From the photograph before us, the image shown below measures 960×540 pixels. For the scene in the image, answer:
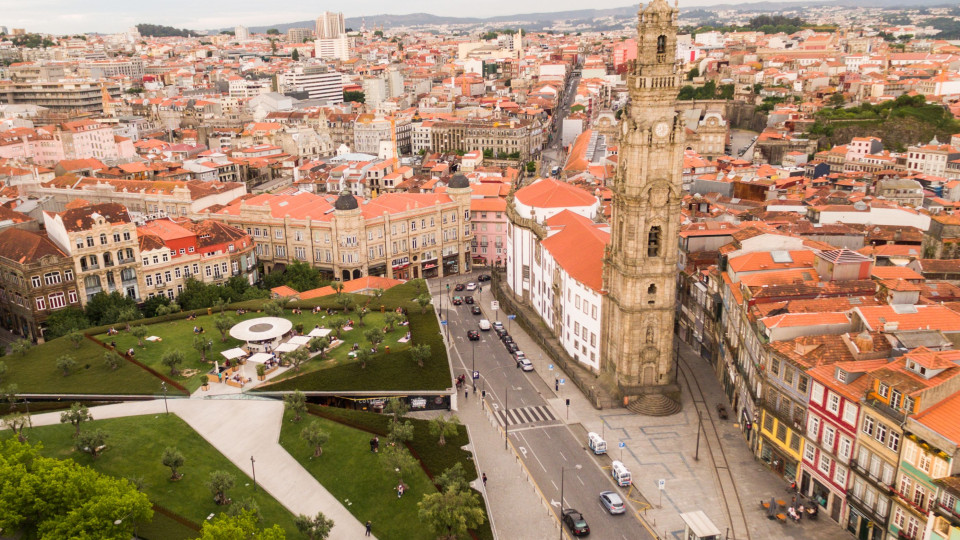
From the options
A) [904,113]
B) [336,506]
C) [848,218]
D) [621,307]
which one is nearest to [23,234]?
[336,506]

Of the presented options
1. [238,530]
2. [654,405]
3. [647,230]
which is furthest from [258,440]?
[647,230]

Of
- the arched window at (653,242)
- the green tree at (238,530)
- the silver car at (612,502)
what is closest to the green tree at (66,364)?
the green tree at (238,530)

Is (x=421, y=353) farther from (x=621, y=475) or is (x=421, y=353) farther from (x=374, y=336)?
(x=621, y=475)

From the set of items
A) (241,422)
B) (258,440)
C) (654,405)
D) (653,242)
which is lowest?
(654,405)

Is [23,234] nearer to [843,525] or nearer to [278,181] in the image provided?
[278,181]

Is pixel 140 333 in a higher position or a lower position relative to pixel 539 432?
higher

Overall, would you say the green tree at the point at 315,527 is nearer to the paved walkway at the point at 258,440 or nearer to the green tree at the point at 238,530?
the green tree at the point at 238,530

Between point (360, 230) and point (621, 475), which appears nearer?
point (621, 475)
